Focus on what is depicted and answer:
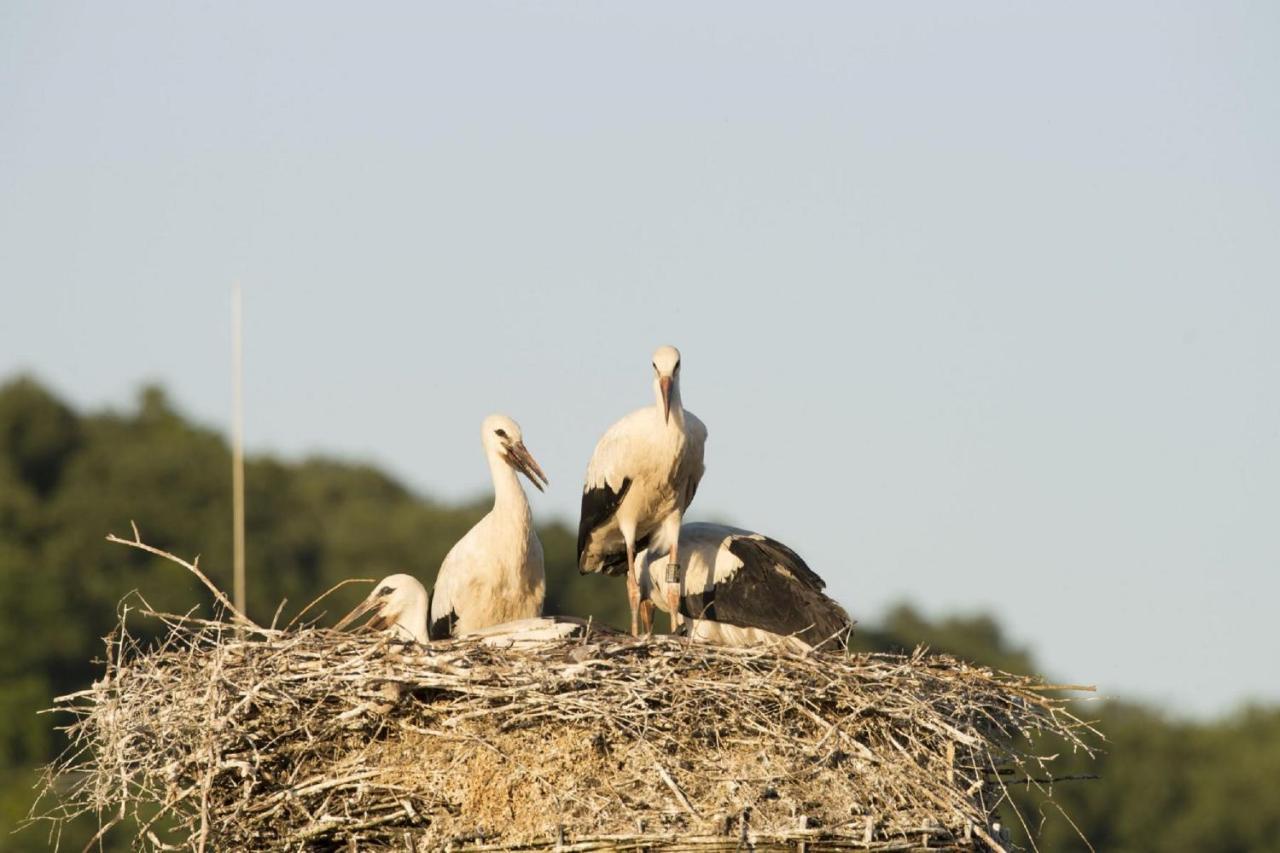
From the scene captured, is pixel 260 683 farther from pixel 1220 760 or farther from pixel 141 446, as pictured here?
pixel 141 446

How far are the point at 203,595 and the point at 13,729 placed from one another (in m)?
4.46

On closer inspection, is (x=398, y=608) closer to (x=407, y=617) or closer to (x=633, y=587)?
(x=407, y=617)

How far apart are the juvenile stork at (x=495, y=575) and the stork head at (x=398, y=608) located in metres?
0.20

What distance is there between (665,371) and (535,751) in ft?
9.59

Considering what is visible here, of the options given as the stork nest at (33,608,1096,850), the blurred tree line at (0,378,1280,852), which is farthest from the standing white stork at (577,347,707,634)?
the blurred tree line at (0,378,1280,852)

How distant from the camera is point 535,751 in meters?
8.94

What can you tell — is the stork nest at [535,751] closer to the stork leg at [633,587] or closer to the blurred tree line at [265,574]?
the stork leg at [633,587]

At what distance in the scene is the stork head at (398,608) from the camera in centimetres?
1109

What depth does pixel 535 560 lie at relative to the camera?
37.8 feet

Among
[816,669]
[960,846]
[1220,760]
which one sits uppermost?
[816,669]

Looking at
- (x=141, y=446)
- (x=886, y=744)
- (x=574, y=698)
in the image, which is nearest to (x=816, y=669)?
(x=886, y=744)

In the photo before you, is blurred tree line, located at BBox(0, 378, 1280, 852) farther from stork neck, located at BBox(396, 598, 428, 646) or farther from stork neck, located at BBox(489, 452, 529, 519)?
stork neck, located at BBox(396, 598, 428, 646)

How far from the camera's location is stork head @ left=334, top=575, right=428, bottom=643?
36.4 feet

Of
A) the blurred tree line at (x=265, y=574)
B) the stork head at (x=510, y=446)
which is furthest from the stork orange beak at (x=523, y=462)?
the blurred tree line at (x=265, y=574)
